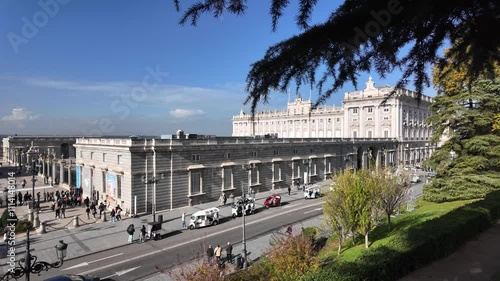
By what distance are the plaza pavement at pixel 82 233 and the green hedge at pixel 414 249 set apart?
18.5m

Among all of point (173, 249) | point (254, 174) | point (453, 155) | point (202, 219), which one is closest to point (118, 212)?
point (202, 219)

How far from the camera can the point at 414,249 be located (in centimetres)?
1100

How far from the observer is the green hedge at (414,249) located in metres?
9.17

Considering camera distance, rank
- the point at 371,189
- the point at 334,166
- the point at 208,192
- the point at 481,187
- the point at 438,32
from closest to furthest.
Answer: the point at 438,32 < the point at 371,189 < the point at 481,187 < the point at 208,192 < the point at 334,166

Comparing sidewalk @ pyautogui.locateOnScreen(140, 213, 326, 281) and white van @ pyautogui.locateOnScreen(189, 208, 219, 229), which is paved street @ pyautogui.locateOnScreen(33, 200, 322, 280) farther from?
white van @ pyautogui.locateOnScreen(189, 208, 219, 229)

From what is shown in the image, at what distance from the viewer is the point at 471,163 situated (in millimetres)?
26594

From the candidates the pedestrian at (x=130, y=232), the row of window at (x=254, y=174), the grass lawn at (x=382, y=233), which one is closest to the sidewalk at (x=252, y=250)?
the grass lawn at (x=382, y=233)

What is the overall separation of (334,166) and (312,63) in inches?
2162

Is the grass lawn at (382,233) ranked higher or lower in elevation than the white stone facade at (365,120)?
lower

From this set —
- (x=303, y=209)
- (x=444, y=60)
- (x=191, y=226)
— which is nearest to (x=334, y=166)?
(x=303, y=209)

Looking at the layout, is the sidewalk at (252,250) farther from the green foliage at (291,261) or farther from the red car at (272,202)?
the red car at (272,202)

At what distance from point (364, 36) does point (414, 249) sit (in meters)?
9.81

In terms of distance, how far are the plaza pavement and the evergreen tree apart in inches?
846

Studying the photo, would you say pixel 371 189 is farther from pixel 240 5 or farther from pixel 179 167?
pixel 179 167
